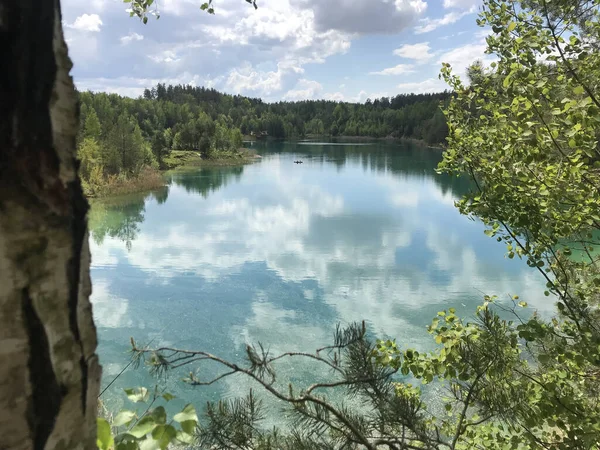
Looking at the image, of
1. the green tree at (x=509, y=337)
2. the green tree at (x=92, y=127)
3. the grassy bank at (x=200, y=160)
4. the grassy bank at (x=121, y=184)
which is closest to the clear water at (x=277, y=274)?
the grassy bank at (x=121, y=184)

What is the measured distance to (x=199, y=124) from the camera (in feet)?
201

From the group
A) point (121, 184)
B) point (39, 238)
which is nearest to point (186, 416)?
point (39, 238)

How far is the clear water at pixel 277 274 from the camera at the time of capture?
9609 millimetres

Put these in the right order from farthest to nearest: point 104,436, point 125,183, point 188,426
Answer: point 125,183 < point 188,426 < point 104,436

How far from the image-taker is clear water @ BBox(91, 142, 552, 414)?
9609 millimetres

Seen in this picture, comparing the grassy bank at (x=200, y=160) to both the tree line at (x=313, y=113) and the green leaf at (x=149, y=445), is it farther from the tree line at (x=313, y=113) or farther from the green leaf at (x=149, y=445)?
the green leaf at (x=149, y=445)

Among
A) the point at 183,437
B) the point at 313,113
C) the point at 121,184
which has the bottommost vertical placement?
the point at 121,184

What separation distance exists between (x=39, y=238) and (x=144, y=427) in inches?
20.8

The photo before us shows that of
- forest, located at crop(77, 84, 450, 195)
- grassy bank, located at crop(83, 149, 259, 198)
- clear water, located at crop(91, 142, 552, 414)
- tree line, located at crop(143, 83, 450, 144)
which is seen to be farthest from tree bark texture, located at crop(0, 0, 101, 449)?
tree line, located at crop(143, 83, 450, 144)

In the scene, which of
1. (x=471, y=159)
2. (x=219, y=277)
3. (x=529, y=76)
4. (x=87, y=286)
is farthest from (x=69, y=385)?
(x=219, y=277)

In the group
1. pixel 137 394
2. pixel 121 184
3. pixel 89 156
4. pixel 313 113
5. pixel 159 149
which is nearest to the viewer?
pixel 137 394

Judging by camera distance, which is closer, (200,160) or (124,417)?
(124,417)

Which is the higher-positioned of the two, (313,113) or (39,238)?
(313,113)

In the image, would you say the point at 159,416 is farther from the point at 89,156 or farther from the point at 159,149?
the point at 159,149
